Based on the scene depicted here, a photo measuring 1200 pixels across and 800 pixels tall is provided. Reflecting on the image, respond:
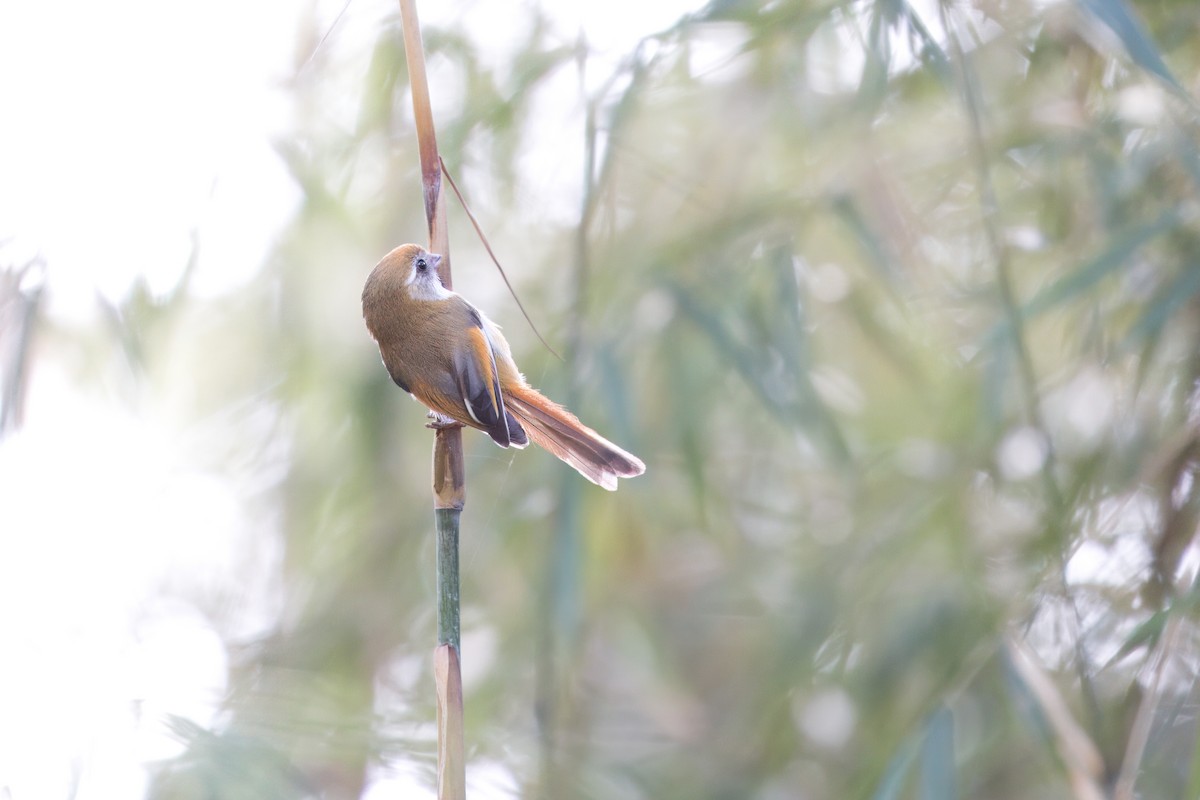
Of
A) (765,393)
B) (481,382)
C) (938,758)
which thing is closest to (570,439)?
(481,382)

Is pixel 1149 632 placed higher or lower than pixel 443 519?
higher

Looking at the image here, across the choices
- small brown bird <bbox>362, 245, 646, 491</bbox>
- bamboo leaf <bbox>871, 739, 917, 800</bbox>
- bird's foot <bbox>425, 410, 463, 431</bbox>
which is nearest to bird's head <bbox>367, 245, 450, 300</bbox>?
small brown bird <bbox>362, 245, 646, 491</bbox>

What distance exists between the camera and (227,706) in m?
1.93

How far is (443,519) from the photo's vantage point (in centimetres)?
92

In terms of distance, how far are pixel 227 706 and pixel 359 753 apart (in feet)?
0.81

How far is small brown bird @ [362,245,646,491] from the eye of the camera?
4.24 ft

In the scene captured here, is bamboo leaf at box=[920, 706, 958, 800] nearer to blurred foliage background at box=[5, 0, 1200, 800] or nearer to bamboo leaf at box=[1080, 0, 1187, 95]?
blurred foliage background at box=[5, 0, 1200, 800]

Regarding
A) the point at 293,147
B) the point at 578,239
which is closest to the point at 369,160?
the point at 293,147

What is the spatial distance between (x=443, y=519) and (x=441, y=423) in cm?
29

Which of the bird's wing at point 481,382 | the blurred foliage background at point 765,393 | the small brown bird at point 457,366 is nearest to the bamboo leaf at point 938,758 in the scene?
the blurred foliage background at point 765,393

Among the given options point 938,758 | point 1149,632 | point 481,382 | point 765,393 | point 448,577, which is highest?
point 765,393

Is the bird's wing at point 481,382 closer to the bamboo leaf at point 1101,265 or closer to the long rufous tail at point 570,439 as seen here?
the long rufous tail at point 570,439

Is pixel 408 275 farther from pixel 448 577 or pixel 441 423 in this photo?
pixel 448 577

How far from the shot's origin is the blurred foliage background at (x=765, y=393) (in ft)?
6.14
